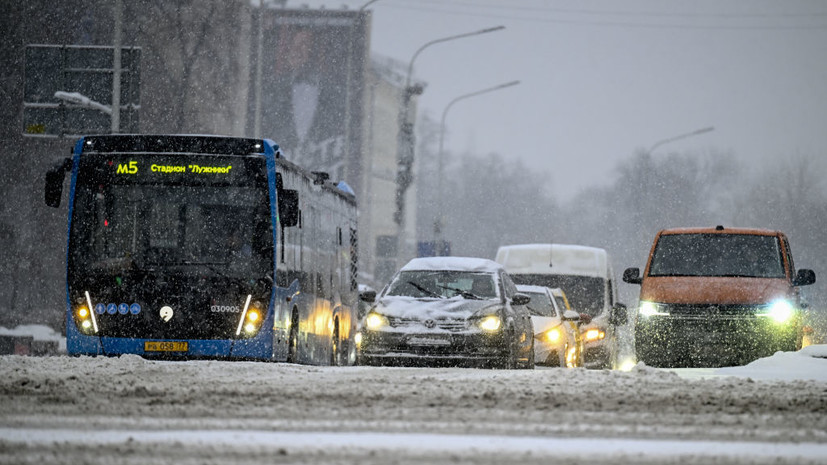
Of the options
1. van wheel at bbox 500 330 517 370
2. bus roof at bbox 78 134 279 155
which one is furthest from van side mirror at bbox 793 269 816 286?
bus roof at bbox 78 134 279 155

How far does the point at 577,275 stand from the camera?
90.7 feet

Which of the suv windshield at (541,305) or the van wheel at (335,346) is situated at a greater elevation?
the suv windshield at (541,305)

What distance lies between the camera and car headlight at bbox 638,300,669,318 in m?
20.6

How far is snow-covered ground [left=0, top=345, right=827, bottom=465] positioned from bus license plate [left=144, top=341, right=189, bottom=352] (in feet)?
5.31

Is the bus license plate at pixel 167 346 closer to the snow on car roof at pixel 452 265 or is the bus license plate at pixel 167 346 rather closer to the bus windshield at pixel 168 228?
the bus windshield at pixel 168 228

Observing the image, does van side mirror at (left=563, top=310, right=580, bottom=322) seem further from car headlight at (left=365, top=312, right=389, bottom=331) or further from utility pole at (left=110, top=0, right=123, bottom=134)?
utility pole at (left=110, top=0, right=123, bottom=134)

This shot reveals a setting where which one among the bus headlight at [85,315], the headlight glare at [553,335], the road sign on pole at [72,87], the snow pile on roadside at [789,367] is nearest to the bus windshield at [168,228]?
the bus headlight at [85,315]

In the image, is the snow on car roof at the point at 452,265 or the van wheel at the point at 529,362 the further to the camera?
the snow on car roof at the point at 452,265

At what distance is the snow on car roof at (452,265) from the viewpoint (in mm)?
18703

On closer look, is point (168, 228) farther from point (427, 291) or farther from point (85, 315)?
point (427, 291)

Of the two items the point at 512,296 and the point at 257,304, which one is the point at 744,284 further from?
the point at 257,304

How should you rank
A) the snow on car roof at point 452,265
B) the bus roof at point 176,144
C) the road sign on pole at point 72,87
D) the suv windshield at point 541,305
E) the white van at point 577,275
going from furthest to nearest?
1. the road sign on pole at point 72,87
2. the white van at point 577,275
3. the suv windshield at point 541,305
4. the snow on car roof at point 452,265
5. the bus roof at point 176,144

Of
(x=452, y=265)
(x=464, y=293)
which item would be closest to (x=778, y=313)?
(x=452, y=265)

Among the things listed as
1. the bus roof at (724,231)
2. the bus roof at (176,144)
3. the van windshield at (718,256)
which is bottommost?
the van windshield at (718,256)
